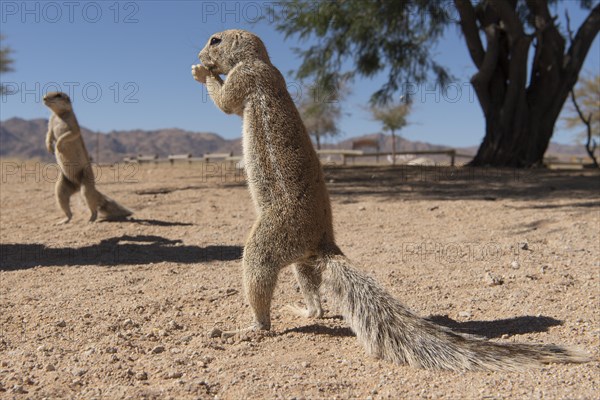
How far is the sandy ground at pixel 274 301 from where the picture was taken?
126 inches

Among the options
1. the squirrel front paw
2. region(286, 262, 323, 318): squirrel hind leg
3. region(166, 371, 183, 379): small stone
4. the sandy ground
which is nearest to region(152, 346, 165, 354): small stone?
the sandy ground

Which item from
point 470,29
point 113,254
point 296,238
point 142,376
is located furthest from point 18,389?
point 470,29

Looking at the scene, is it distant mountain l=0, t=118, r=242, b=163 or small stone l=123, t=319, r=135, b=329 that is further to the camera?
distant mountain l=0, t=118, r=242, b=163

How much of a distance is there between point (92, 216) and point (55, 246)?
1964 millimetres

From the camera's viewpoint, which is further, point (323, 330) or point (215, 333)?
point (323, 330)

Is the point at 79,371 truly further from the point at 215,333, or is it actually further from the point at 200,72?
the point at 200,72

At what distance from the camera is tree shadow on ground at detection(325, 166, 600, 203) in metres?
11.2

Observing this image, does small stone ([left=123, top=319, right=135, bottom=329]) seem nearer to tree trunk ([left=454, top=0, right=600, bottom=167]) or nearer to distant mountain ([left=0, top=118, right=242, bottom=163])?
tree trunk ([left=454, top=0, right=600, bottom=167])

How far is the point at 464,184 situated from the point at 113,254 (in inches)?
347

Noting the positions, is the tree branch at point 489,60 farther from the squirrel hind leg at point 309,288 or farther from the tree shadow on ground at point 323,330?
the tree shadow on ground at point 323,330

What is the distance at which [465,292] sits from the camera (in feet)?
A: 16.8

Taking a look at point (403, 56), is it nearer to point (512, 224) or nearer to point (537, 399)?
point (512, 224)

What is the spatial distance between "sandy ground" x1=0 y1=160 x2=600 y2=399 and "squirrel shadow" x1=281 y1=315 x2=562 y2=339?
16 mm

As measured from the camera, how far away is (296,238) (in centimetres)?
383
